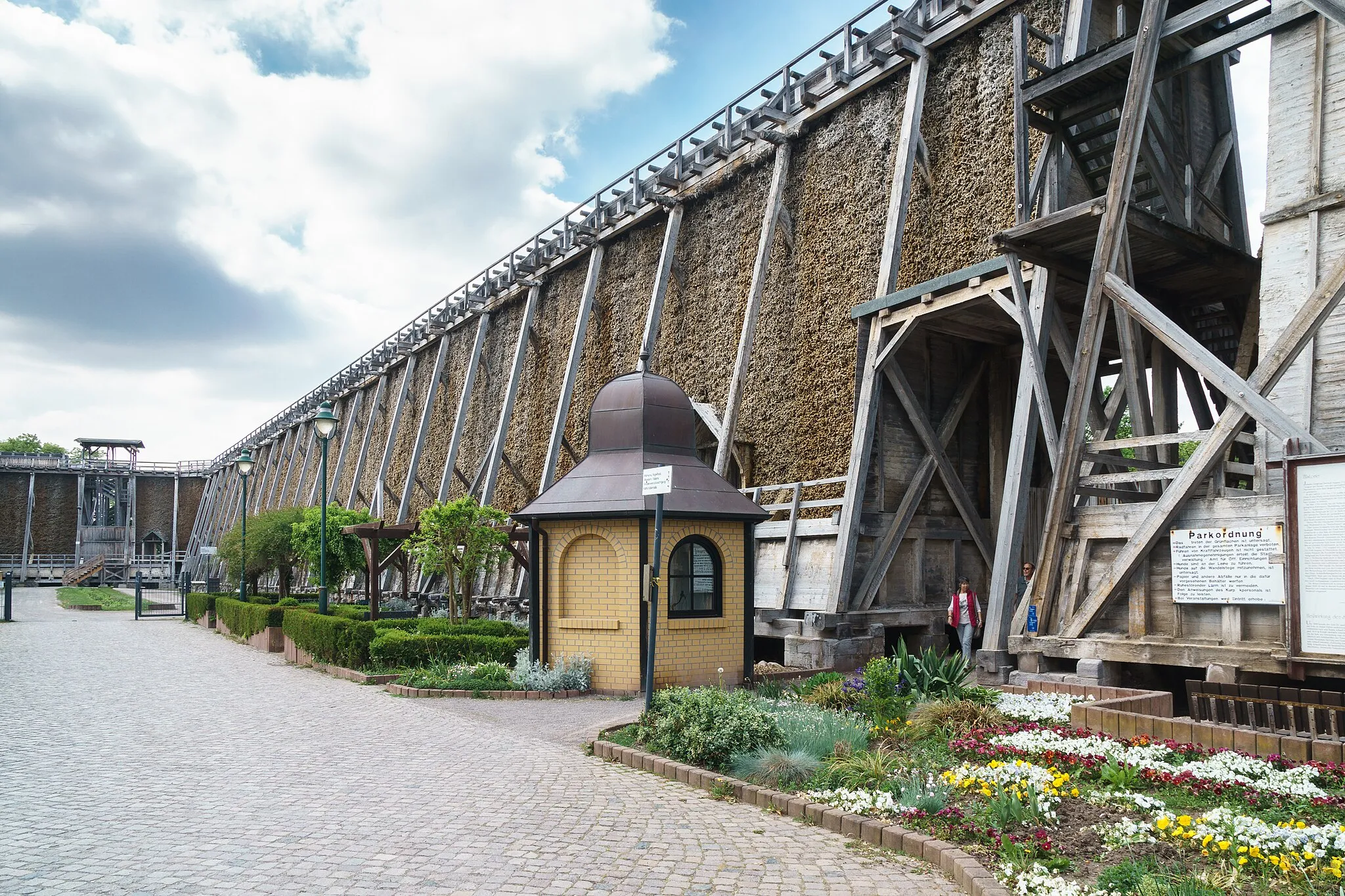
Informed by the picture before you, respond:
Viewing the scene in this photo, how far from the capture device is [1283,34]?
1020cm

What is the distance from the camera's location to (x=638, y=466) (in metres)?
12.8

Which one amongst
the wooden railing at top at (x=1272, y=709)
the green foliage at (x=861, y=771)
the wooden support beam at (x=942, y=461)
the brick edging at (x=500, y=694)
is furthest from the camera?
the wooden support beam at (x=942, y=461)

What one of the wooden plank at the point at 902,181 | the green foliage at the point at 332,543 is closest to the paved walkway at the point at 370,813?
the wooden plank at the point at 902,181

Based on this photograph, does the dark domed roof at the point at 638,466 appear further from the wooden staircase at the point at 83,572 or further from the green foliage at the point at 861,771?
the wooden staircase at the point at 83,572

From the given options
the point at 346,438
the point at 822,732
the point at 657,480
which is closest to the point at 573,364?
the point at 657,480

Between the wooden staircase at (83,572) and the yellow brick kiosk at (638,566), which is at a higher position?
the yellow brick kiosk at (638,566)

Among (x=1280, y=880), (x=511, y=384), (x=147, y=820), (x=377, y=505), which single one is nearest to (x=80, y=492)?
(x=377, y=505)

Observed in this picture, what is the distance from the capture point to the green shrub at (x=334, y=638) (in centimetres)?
1532

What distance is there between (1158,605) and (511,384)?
20377 mm

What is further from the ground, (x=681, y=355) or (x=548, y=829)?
(x=681, y=355)

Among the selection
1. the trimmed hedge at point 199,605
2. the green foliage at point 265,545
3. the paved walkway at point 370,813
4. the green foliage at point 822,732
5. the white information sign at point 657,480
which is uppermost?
the white information sign at point 657,480

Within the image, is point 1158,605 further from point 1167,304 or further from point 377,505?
point 377,505

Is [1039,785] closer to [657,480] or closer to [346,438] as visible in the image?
[657,480]

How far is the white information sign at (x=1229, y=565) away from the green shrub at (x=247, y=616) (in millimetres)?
17392
